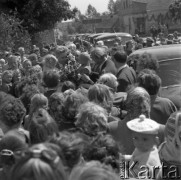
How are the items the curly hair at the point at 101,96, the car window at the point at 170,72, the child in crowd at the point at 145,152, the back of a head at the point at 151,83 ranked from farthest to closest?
the car window at the point at 170,72 → the back of a head at the point at 151,83 → the curly hair at the point at 101,96 → the child in crowd at the point at 145,152

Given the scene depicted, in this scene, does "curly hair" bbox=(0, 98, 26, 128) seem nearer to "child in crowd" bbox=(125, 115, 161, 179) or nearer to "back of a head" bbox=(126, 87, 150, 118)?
"back of a head" bbox=(126, 87, 150, 118)

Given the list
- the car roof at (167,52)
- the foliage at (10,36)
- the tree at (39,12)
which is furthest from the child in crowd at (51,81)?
the tree at (39,12)

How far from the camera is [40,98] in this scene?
4.11 meters

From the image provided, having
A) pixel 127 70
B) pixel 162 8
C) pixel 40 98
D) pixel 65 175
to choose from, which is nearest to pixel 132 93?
pixel 40 98

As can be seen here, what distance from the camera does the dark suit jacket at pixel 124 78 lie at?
5580mm

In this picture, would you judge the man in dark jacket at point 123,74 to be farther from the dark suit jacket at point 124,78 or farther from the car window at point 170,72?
the car window at point 170,72

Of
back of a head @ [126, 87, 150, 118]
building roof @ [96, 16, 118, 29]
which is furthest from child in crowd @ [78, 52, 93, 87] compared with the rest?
building roof @ [96, 16, 118, 29]

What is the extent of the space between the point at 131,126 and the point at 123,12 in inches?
2967

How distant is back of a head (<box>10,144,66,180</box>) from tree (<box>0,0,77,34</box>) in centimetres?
2209

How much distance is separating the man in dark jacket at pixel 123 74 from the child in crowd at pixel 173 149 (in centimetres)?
271

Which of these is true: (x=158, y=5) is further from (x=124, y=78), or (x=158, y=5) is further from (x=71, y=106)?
(x=71, y=106)

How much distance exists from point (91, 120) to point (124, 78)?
2417 millimetres

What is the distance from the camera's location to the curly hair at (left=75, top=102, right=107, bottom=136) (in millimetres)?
3240

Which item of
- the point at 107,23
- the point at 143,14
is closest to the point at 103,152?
the point at 143,14
